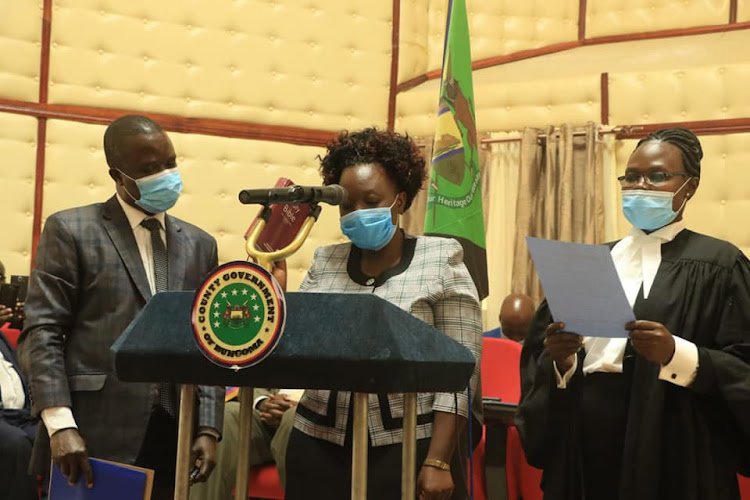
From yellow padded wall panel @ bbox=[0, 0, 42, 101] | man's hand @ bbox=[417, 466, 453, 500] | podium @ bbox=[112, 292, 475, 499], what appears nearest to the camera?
podium @ bbox=[112, 292, 475, 499]

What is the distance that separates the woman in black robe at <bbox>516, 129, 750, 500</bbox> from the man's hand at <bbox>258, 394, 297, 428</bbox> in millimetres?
1312

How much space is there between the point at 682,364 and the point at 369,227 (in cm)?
82

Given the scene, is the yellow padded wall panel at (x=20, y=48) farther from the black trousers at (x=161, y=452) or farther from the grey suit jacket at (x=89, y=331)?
the black trousers at (x=161, y=452)

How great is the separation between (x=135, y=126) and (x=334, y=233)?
12.6ft

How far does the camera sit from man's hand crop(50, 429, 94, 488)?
204 cm

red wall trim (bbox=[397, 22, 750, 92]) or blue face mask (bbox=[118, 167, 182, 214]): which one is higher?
red wall trim (bbox=[397, 22, 750, 92])

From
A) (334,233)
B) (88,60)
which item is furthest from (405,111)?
(88,60)

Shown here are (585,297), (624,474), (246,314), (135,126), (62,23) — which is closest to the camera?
(246,314)

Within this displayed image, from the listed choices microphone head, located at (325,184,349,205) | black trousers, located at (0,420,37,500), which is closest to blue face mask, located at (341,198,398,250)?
microphone head, located at (325,184,349,205)

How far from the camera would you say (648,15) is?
639 centimetres

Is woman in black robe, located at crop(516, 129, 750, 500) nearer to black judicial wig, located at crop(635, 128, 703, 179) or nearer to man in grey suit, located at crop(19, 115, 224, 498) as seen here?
black judicial wig, located at crop(635, 128, 703, 179)

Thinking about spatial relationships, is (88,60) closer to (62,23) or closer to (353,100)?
(62,23)

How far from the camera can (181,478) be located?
1652 millimetres

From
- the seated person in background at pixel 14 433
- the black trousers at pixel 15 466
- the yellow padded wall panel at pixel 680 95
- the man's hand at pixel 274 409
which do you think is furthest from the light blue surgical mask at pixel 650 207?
the yellow padded wall panel at pixel 680 95
